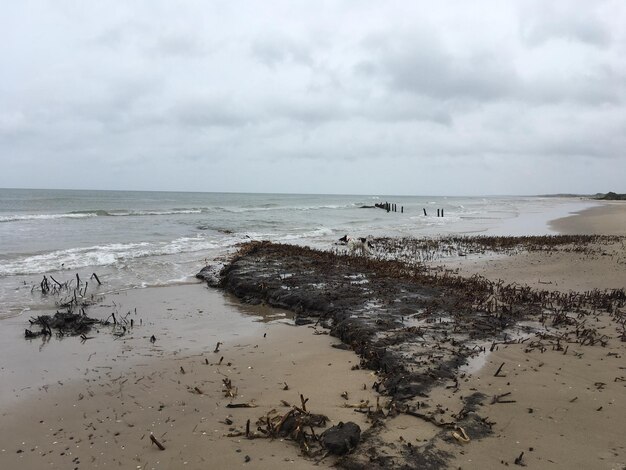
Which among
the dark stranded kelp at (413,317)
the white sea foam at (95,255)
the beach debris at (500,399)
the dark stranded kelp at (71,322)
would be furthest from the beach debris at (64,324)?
the beach debris at (500,399)

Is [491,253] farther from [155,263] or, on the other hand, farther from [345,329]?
[155,263]

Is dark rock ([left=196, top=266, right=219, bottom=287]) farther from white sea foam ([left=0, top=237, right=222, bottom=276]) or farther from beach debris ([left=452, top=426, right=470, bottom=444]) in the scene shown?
beach debris ([left=452, top=426, right=470, bottom=444])

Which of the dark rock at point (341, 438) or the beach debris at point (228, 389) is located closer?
the dark rock at point (341, 438)

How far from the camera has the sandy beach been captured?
3869 millimetres

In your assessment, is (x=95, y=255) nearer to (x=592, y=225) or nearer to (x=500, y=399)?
(x=500, y=399)

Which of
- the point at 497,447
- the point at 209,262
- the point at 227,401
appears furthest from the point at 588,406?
the point at 209,262

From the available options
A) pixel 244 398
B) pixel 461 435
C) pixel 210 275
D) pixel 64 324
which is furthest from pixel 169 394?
pixel 210 275

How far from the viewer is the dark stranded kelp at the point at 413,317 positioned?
4.39 m

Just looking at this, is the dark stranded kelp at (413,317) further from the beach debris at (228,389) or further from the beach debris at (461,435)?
the beach debris at (228,389)

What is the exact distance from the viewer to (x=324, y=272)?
11742mm

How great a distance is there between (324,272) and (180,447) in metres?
7.94

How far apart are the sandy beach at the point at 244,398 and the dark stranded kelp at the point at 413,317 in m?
0.16

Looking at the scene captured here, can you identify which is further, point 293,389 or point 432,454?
point 293,389

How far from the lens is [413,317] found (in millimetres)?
7832
